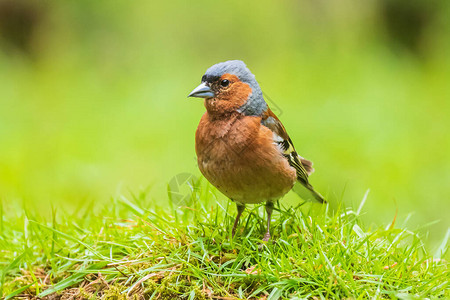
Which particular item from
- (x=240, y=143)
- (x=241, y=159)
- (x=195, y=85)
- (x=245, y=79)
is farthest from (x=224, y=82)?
(x=195, y=85)

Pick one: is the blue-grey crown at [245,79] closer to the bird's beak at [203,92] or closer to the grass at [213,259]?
the bird's beak at [203,92]

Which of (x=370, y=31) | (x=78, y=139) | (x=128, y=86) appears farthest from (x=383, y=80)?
(x=78, y=139)

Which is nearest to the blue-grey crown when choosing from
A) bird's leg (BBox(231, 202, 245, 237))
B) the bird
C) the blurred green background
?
the bird

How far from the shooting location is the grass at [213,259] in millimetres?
3709

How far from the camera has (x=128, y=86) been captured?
9617 millimetres

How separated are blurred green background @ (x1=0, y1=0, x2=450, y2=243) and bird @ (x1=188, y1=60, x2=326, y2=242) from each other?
244 cm

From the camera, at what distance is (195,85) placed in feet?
29.4

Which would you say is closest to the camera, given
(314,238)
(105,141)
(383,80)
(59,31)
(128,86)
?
(314,238)

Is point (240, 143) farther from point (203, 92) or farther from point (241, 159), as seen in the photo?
point (203, 92)

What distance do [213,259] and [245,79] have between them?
127 cm

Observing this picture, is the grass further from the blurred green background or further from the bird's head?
the blurred green background

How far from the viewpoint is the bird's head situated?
13.9ft

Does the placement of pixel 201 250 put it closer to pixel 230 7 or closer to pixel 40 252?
pixel 40 252

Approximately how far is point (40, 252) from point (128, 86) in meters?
5.46
